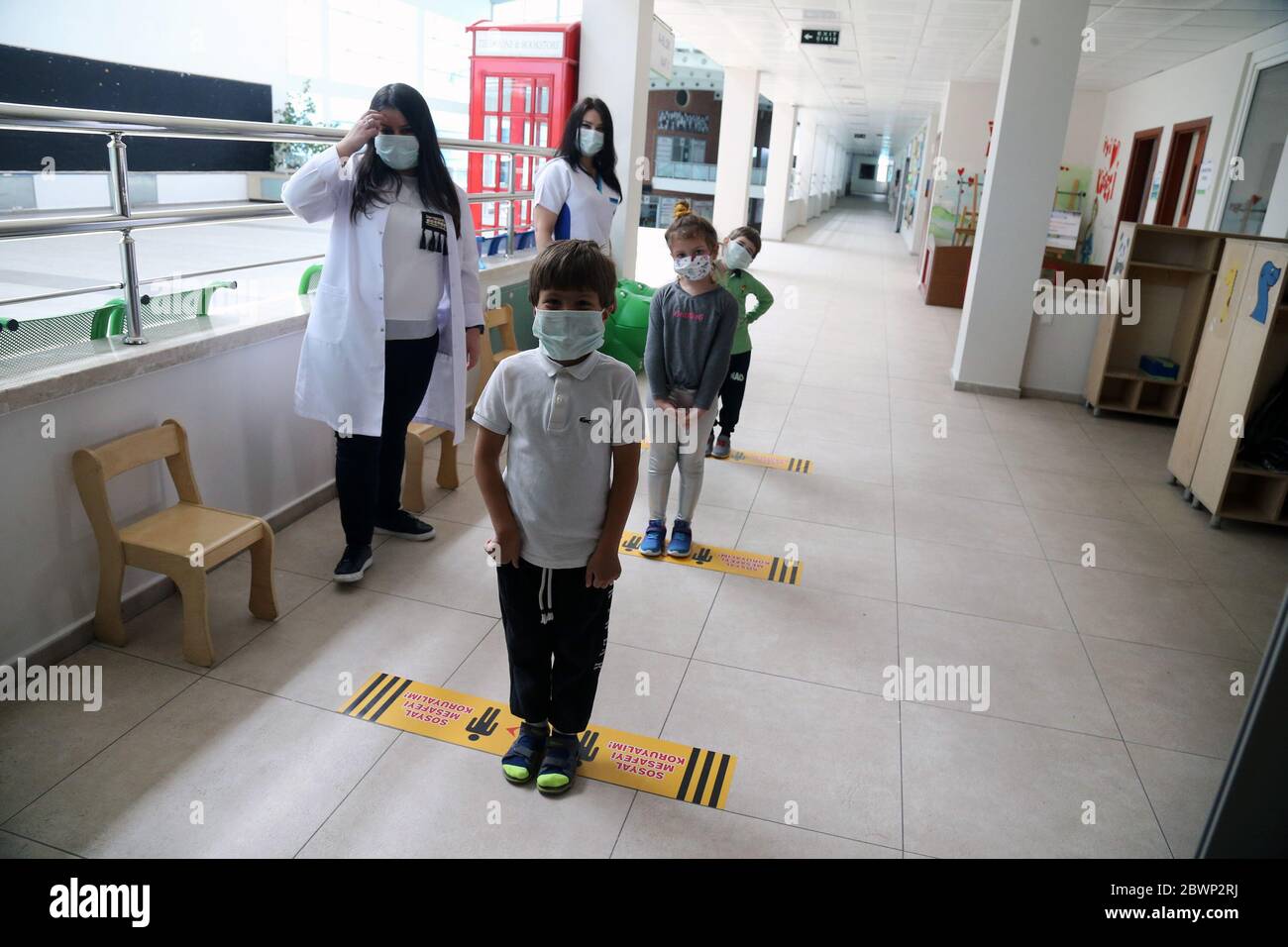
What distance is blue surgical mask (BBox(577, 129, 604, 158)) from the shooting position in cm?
416

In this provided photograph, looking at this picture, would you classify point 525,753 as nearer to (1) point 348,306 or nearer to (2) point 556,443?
(2) point 556,443

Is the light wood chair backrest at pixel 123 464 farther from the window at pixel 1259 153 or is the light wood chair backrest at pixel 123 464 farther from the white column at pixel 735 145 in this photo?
the white column at pixel 735 145

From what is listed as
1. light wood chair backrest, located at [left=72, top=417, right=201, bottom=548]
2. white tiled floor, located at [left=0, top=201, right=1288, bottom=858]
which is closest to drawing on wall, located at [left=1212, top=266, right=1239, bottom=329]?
white tiled floor, located at [left=0, top=201, right=1288, bottom=858]

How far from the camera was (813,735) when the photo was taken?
2.44 metres

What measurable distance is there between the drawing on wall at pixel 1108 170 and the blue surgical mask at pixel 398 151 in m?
11.6

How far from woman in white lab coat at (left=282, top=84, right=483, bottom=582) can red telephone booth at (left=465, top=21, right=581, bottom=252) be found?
9.27 ft

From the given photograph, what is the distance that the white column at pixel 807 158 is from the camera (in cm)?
2217

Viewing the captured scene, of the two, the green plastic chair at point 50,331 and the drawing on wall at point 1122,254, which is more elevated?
the drawing on wall at point 1122,254

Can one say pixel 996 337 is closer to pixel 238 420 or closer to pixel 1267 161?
pixel 1267 161

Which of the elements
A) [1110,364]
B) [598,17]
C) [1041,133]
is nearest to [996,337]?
[1110,364]

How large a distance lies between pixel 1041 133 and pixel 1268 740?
210 inches

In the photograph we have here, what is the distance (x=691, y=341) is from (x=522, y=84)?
164 inches

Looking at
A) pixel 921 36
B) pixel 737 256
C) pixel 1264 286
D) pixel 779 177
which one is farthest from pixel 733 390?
pixel 779 177

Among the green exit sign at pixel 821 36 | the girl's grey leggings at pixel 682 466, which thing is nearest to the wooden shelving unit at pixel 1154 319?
the girl's grey leggings at pixel 682 466
